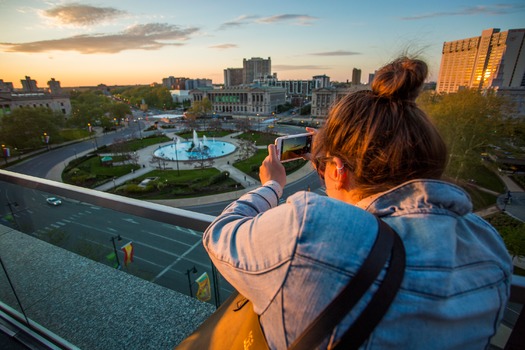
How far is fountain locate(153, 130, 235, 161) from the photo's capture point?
87.8 ft

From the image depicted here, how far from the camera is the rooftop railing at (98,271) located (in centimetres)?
197

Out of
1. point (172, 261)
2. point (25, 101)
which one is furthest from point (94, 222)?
point (25, 101)

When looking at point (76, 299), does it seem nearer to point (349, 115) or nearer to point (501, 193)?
point (349, 115)

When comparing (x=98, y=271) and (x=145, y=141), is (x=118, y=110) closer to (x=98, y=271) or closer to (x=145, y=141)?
(x=145, y=141)

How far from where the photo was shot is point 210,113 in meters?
57.7

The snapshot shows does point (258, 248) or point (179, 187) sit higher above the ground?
point (258, 248)

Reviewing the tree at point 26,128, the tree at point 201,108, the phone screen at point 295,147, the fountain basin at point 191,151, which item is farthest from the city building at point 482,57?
the tree at point 26,128

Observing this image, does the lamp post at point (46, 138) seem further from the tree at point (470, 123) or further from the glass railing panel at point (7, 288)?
the tree at point (470, 123)

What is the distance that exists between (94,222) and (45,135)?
3377 cm

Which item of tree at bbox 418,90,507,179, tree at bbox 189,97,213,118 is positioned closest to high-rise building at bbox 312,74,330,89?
tree at bbox 189,97,213,118

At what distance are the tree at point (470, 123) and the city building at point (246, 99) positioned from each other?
1961 inches

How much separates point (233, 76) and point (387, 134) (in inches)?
4269

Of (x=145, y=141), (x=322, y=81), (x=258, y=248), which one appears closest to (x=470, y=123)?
(x=258, y=248)

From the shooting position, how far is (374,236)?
2.01ft
